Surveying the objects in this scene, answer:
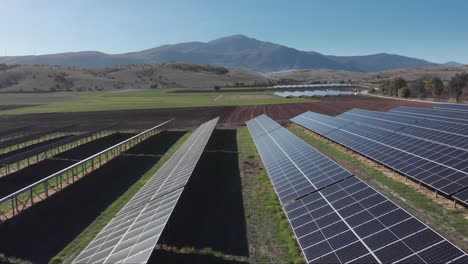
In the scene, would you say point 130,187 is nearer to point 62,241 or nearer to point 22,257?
point 62,241

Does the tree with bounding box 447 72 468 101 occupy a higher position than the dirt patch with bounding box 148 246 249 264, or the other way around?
the tree with bounding box 447 72 468 101

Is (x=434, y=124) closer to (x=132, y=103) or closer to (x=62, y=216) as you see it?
(x=62, y=216)

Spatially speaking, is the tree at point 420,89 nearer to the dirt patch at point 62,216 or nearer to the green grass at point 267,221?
the green grass at point 267,221

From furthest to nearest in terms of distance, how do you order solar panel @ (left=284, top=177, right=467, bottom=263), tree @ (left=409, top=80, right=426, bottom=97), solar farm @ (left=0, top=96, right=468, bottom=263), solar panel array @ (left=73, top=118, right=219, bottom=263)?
1. tree @ (left=409, top=80, right=426, bottom=97)
2. solar farm @ (left=0, top=96, right=468, bottom=263)
3. solar panel array @ (left=73, top=118, right=219, bottom=263)
4. solar panel @ (left=284, top=177, right=467, bottom=263)

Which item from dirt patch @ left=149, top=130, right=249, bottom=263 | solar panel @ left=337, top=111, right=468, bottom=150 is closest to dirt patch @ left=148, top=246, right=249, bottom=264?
dirt patch @ left=149, top=130, right=249, bottom=263

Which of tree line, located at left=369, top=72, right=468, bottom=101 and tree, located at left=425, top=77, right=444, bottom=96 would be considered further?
tree, located at left=425, top=77, right=444, bottom=96

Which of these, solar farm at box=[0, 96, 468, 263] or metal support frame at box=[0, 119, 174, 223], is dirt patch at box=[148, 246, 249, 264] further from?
metal support frame at box=[0, 119, 174, 223]

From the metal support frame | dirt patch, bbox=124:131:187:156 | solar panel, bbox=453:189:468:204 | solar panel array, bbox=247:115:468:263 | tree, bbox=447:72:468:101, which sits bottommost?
dirt patch, bbox=124:131:187:156

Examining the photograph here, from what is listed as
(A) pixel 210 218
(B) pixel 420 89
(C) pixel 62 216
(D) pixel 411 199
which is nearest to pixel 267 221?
(A) pixel 210 218
